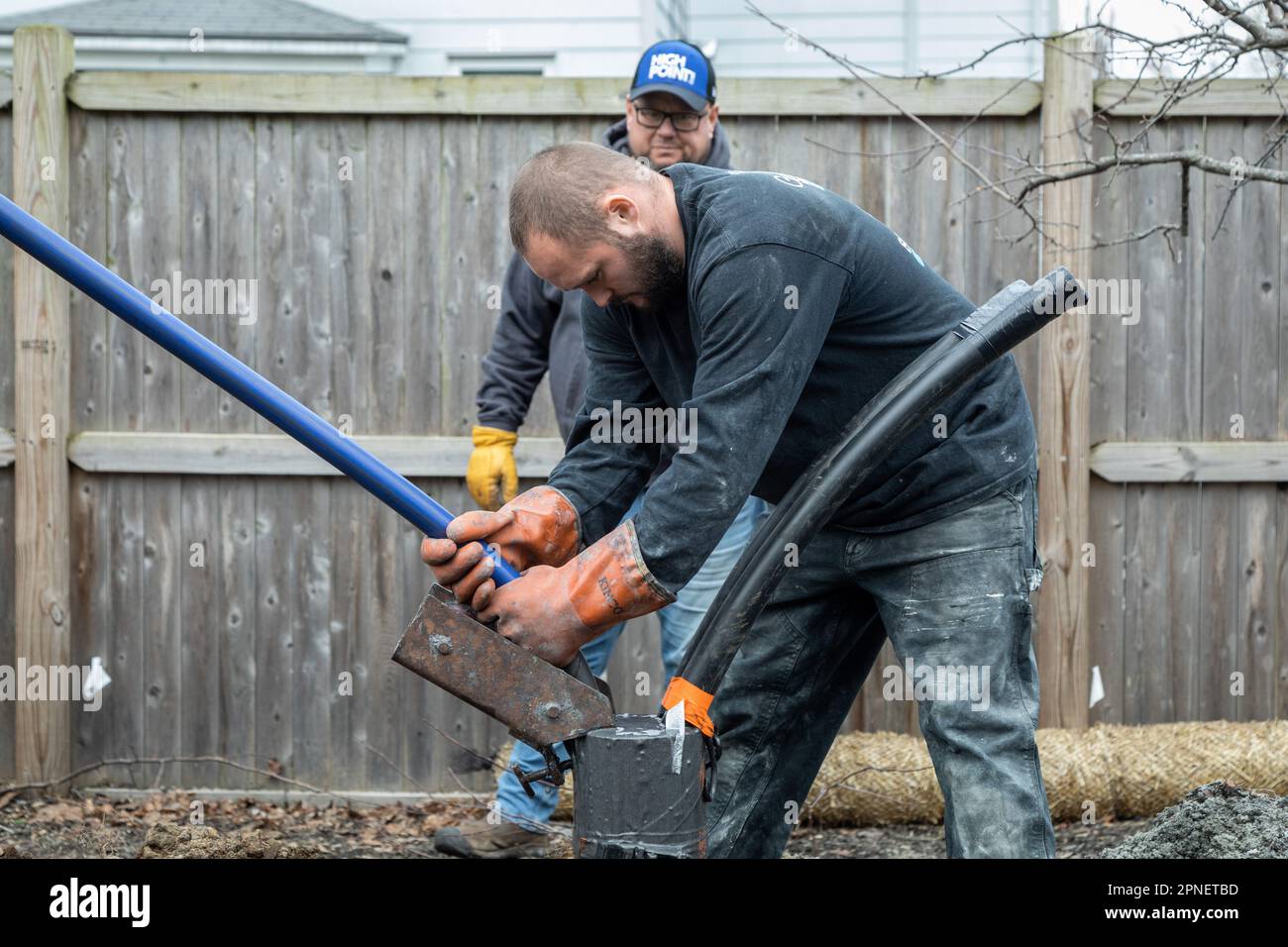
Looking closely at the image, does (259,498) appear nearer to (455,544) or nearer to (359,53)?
(455,544)

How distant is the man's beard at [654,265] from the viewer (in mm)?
2248

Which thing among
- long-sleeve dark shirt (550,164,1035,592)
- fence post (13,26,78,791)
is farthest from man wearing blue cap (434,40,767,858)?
fence post (13,26,78,791)

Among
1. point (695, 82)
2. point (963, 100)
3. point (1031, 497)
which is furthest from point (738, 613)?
point (963, 100)

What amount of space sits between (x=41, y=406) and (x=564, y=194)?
3.06 metres

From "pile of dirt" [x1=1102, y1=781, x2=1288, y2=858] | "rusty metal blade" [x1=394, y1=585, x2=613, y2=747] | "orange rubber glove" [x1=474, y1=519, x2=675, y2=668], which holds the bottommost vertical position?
"pile of dirt" [x1=1102, y1=781, x2=1288, y2=858]

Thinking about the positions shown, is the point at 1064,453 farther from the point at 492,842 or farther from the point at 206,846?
the point at 206,846

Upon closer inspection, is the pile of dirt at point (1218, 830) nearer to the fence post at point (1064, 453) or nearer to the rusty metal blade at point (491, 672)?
the fence post at point (1064, 453)

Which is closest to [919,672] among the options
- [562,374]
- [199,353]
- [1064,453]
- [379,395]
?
[199,353]

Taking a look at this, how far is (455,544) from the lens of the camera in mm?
2268

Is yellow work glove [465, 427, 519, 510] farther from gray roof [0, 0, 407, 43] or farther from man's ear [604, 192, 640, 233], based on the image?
gray roof [0, 0, 407, 43]

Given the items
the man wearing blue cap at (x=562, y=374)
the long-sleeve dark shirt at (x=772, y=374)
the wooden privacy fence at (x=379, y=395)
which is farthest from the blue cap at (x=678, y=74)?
the long-sleeve dark shirt at (x=772, y=374)

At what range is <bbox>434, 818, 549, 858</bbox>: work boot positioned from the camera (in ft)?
12.7

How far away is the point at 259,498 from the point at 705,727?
2834 mm

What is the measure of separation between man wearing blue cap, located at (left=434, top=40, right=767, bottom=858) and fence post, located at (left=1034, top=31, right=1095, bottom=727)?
1.27 m
